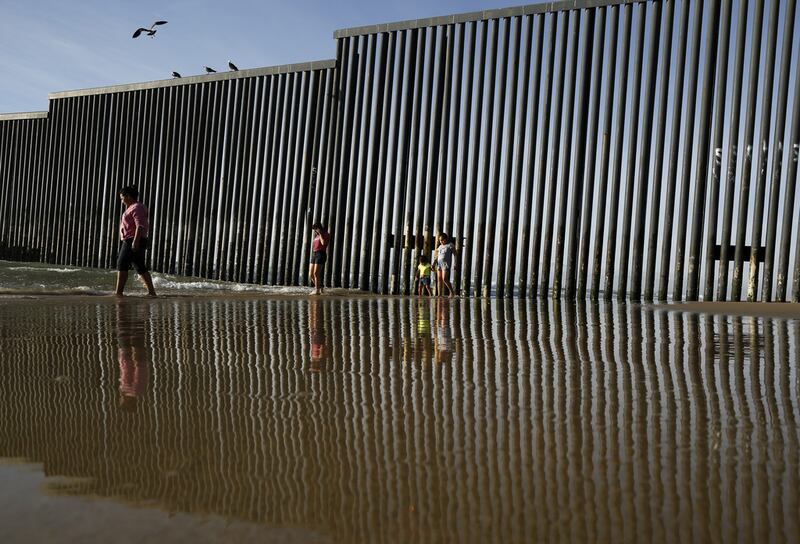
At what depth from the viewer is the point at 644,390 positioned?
5.02 feet

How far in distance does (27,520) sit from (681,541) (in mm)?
673

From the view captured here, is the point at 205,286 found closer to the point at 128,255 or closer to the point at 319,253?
the point at 319,253

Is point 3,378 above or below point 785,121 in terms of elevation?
below

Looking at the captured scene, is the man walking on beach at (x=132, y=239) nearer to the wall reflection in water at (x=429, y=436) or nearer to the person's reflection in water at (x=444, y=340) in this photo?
the person's reflection in water at (x=444, y=340)

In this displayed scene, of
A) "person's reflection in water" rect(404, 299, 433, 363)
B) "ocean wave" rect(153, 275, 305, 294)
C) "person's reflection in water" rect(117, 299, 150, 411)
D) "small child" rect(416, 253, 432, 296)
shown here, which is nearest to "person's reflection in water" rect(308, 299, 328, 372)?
"person's reflection in water" rect(404, 299, 433, 363)

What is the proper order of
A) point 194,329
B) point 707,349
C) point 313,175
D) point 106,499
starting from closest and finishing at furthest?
point 106,499, point 707,349, point 194,329, point 313,175

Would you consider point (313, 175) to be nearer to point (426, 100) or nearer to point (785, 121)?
point (426, 100)

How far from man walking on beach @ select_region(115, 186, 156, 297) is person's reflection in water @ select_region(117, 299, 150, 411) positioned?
13.7 ft

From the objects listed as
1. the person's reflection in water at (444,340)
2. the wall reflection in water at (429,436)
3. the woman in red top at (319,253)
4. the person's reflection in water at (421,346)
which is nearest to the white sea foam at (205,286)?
the woman in red top at (319,253)

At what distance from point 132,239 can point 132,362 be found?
6181 millimetres

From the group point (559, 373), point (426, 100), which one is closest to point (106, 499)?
point (559, 373)

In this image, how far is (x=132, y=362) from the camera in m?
1.98

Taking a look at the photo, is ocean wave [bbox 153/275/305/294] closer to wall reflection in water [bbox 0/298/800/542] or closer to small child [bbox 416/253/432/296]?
small child [bbox 416/253/432/296]

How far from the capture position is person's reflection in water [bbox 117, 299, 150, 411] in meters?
1.43
